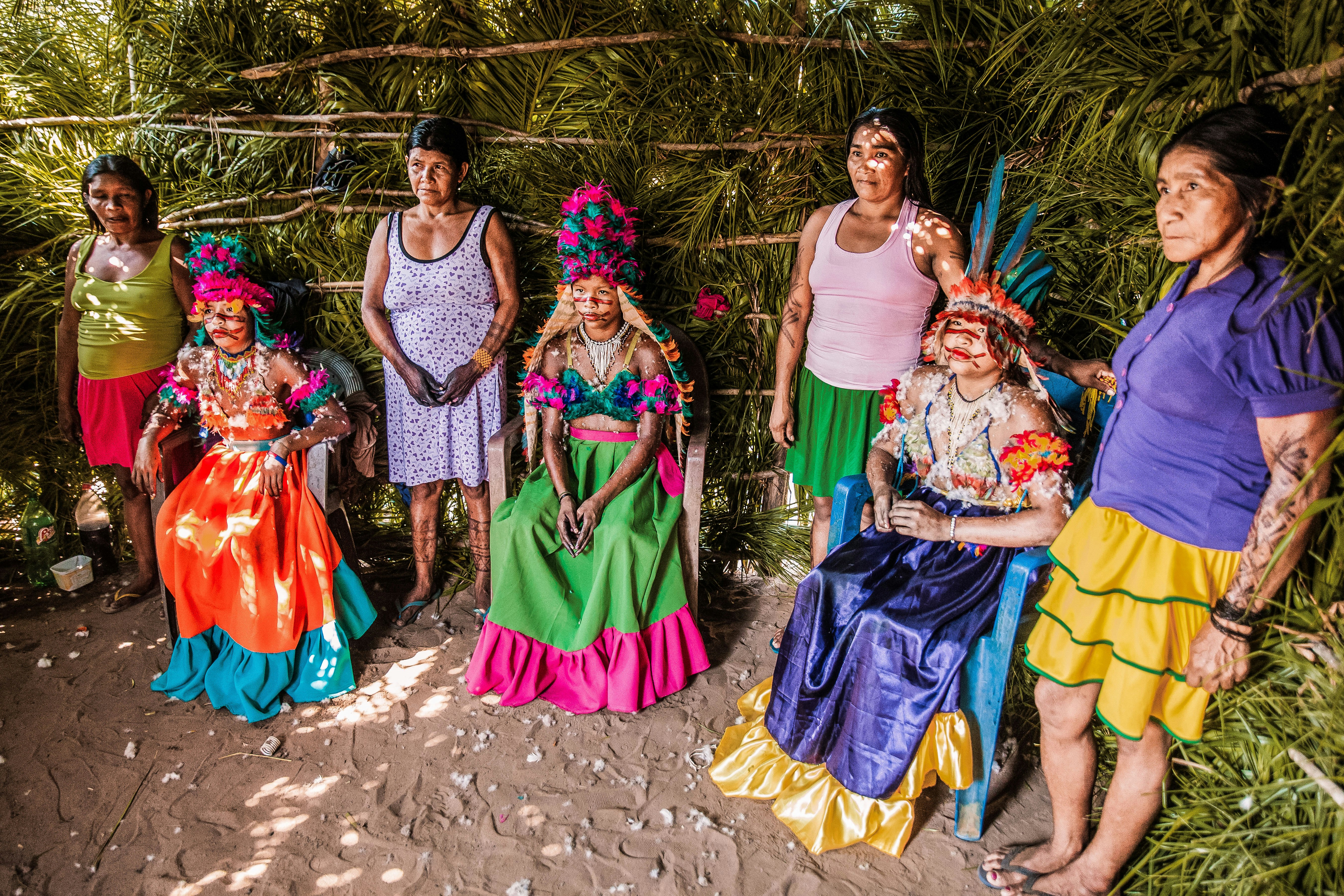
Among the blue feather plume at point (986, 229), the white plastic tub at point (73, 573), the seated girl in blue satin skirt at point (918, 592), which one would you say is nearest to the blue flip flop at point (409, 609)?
the white plastic tub at point (73, 573)

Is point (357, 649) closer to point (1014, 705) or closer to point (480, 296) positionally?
point (480, 296)

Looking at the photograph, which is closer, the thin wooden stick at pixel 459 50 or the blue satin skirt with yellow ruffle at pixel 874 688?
the blue satin skirt with yellow ruffle at pixel 874 688

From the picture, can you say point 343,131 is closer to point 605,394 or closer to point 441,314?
point 441,314

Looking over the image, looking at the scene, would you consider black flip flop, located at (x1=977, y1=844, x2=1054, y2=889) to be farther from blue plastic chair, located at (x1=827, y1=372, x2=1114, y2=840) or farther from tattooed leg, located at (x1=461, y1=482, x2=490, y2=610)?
tattooed leg, located at (x1=461, y1=482, x2=490, y2=610)

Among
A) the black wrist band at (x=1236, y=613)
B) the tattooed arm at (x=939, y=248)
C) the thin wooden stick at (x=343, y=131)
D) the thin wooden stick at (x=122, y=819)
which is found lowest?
the thin wooden stick at (x=122, y=819)

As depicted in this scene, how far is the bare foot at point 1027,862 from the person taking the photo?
241 cm

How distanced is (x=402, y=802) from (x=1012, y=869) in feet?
6.83

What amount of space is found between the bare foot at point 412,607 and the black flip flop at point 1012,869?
2.79 meters

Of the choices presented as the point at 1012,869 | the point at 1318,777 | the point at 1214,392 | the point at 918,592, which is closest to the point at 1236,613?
the point at 1318,777

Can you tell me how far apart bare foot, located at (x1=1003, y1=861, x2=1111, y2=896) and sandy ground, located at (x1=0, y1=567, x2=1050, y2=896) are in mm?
220

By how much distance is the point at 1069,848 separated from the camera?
2.41m

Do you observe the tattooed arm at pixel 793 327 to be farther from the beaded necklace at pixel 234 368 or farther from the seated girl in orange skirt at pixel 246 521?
the beaded necklace at pixel 234 368

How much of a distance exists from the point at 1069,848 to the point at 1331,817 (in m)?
0.82

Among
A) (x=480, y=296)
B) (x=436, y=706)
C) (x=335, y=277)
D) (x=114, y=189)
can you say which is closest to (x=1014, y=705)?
(x=436, y=706)
